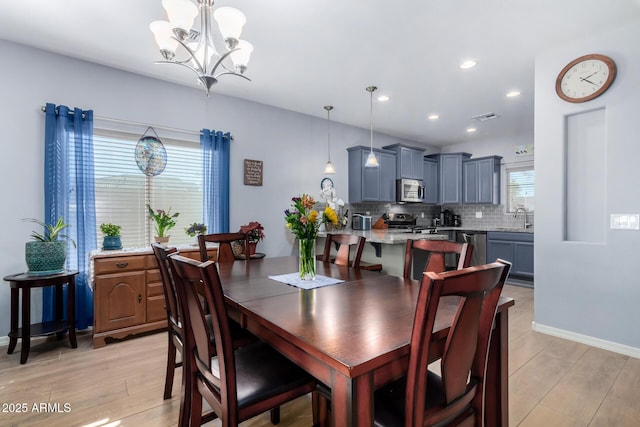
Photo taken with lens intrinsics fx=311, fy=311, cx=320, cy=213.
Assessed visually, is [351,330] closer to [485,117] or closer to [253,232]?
[253,232]

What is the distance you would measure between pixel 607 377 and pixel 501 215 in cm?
423

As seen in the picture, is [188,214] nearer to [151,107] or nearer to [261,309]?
[151,107]

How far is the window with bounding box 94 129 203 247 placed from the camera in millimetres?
3221

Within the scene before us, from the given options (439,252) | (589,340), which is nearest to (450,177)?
(589,340)

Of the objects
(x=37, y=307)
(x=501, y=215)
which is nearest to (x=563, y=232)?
(x=501, y=215)

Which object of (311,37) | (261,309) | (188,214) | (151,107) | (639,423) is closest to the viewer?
(261,309)

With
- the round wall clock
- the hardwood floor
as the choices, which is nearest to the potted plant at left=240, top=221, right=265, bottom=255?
the hardwood floor

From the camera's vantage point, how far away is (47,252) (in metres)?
2.61

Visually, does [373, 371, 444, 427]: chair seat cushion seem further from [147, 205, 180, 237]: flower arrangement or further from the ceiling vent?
the ceiling vent

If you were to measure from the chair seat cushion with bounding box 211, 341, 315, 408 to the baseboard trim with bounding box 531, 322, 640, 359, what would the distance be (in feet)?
9.11

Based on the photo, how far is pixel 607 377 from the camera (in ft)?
7.19

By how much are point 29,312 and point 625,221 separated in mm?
4888

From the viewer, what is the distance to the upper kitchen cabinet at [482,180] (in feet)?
19.0

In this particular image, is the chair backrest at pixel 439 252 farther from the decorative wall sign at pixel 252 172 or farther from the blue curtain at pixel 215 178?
the decorative wall sign at pixel 252 172
